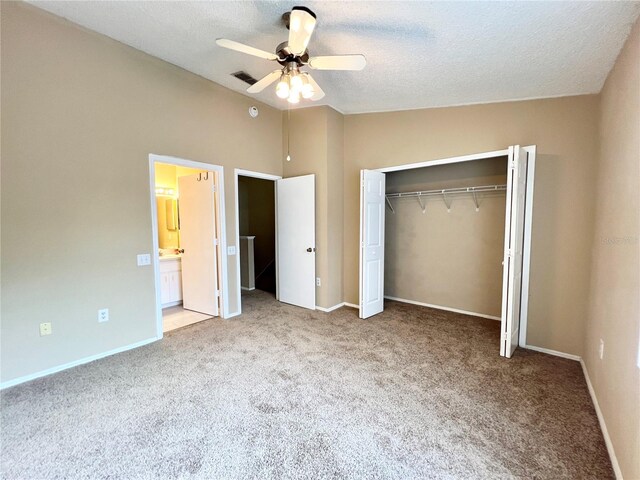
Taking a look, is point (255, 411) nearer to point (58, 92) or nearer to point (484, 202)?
point (58, 92)

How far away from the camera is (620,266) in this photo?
1.86 m

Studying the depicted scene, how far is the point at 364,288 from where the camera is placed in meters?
4.02

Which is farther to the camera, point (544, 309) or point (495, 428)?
point (544, 309)

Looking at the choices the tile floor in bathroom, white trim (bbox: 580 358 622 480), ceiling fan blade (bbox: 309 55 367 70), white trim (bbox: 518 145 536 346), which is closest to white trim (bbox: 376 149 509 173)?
white trim (bbox: 518 145 536 346)

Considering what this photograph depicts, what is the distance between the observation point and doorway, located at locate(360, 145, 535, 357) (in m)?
2.88

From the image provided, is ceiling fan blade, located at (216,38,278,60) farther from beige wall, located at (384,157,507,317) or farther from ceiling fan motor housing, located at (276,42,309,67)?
beige wall, located at (384,157,507,317)

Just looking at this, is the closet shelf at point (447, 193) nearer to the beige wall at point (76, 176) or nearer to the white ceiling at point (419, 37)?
the white ceiling at point (419, 37)

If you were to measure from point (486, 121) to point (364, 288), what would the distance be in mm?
2490

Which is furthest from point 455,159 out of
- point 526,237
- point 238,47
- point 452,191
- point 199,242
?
point 199,242

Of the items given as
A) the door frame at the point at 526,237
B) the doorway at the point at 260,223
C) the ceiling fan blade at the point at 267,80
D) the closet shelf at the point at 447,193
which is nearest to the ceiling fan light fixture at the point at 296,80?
the ceiling fan blade at the point at 267,80

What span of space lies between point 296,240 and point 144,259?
82.1 inches

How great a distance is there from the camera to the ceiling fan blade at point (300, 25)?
1.95 m

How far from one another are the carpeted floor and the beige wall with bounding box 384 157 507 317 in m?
1.11

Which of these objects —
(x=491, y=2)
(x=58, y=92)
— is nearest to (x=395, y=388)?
(x=491, y=2)
